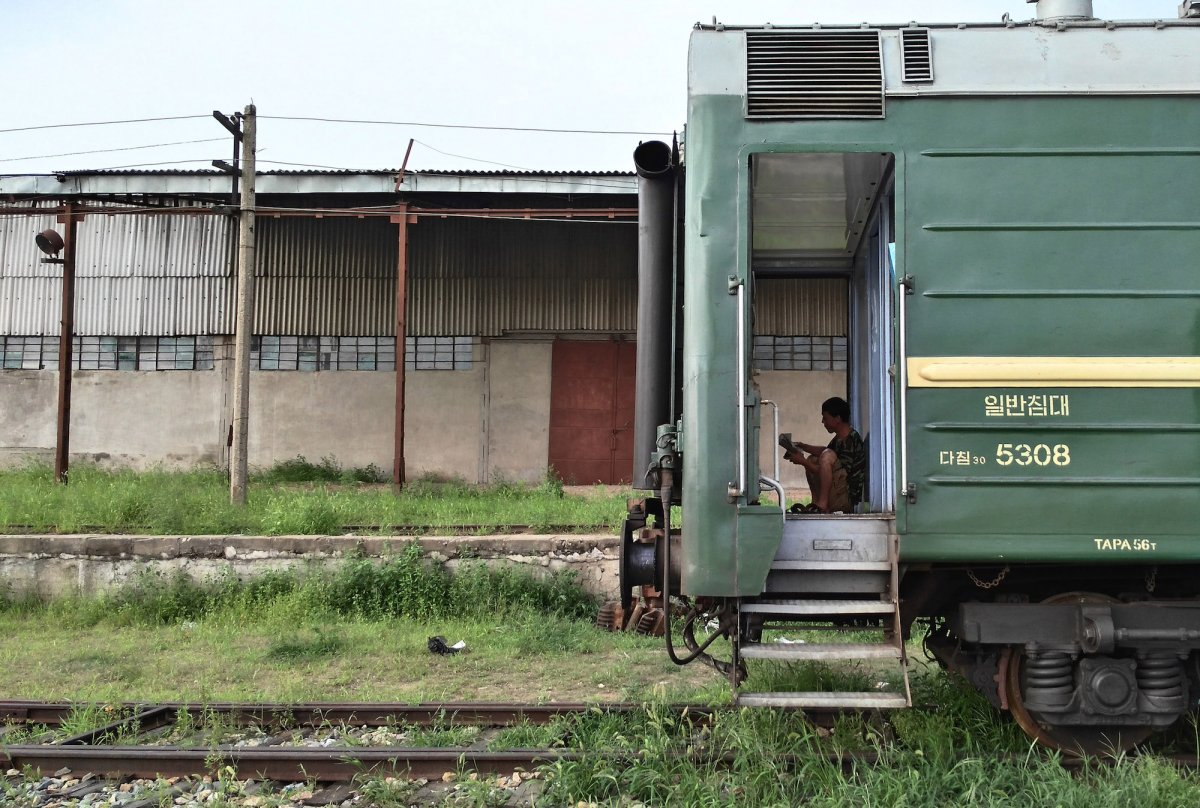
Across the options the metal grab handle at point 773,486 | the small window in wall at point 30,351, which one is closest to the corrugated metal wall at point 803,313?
the metal grab handle at point 773,486

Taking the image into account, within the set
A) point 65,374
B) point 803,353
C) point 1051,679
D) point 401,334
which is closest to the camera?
point 1051,679

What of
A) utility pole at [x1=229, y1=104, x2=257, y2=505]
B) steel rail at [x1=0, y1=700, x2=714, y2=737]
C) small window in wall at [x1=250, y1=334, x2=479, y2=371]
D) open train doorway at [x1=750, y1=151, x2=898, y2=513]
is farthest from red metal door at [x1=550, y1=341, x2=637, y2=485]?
steel rail at [x1=0, y1=700, x2=714, y2=737]

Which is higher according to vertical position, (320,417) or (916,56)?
(916,56)

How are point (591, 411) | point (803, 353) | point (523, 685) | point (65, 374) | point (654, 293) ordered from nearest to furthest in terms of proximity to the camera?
1. point (654, 293)
2. point (523, 685)
3. point (65, 374)
4. point (803, 353)
5. point (591, 411)

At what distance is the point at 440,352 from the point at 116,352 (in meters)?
6.56

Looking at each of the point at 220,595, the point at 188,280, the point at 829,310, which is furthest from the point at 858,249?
the point at 188,280

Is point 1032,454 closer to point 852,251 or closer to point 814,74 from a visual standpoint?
point 814,74

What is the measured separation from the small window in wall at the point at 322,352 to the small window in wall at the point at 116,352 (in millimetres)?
1162

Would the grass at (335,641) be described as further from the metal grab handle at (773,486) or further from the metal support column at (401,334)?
the metal support column at (401,334)

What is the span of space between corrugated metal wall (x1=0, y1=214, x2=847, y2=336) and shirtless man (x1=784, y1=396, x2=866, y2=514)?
10648 mm

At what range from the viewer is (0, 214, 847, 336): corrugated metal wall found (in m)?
16.4

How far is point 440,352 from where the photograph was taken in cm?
1677

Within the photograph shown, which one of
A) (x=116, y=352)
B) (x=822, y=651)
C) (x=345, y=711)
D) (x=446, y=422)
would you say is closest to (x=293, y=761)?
(x=345, y=711)

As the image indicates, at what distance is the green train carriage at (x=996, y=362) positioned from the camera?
12.4 ft
